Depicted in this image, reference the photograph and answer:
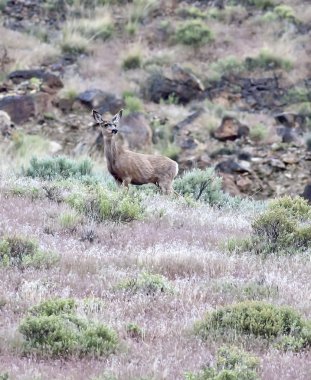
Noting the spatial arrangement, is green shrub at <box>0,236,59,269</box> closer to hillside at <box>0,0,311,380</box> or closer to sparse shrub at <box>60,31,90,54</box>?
hillside at <box>0,0,311,380</box>

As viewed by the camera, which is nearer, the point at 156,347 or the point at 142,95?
the point at 156,347

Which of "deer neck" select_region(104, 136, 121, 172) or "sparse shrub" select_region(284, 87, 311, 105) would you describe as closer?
"deer neck" select_region(104, 136, 121, 172)

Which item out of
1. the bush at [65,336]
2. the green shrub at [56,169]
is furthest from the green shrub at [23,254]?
the green shrub at [56,169]

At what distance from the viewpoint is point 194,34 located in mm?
31703

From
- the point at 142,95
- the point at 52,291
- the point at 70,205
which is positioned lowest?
the point at 142,95

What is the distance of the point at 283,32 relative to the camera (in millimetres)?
33000

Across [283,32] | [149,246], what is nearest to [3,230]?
[149,246]

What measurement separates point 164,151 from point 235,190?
3.61m

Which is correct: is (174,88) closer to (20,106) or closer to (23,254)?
(20,106)

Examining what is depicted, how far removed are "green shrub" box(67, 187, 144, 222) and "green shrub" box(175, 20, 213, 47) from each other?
2037 cm

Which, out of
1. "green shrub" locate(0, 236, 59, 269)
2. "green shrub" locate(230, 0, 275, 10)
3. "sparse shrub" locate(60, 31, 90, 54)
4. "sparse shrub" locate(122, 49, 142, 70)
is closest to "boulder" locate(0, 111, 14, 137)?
"sparse shrub" locate(122, 49, 142, 70)

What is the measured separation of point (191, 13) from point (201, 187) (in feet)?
64.3

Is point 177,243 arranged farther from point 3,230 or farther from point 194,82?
point 194,82

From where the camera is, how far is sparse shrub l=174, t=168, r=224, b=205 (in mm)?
16172
